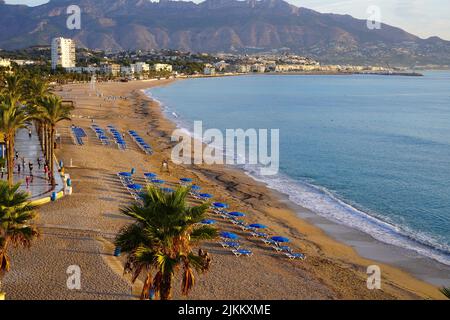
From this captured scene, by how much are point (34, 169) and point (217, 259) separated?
1351 cm

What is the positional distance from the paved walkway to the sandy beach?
993 mm

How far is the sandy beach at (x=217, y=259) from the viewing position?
515 inches

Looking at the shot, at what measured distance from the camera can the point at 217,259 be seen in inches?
616

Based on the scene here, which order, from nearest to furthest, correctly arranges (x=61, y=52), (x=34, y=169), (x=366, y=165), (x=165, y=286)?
(x=165, y=286) → (x=34, y=169) → (x=366, y=165) → (x=61, y=52)

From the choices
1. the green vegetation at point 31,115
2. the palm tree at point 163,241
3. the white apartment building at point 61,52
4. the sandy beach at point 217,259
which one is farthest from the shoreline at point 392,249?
the white apartment building at point 61,52

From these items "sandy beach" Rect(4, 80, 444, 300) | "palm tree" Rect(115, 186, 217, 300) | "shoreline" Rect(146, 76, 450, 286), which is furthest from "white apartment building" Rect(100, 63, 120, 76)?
"palm tree" Rect(115, 186, 217, 300)

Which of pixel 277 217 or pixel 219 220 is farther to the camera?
pixel 277 217

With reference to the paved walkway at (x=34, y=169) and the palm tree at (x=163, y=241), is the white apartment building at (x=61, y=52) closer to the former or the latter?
the paved walkway at (x=34, y=169)

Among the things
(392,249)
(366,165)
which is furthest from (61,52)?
(392,249)

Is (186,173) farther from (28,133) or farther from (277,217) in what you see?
(28,133)

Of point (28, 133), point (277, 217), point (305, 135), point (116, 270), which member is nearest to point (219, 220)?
point (277, 217)

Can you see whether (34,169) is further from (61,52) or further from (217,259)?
(61,52)
